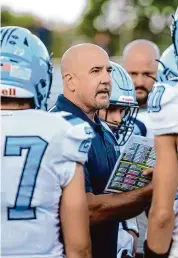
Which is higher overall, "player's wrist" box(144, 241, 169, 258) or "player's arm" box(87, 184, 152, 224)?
"player's arm" box(87, 184, 152, 224)

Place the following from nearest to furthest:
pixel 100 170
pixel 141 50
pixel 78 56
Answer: pixel 100 170 < pixel 78 56 < pixel 141 50

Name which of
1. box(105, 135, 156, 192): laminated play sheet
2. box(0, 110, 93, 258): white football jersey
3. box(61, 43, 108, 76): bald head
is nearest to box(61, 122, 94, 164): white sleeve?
box(0, 110, 93, 258): white football jersey

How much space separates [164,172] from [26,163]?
1.50 feet

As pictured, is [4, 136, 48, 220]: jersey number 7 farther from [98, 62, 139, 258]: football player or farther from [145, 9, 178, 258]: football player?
[98, 62, 139, 258]: football player

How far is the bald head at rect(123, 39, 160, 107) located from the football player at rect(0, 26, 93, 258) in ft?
7.65

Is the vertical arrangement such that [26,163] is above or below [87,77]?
below

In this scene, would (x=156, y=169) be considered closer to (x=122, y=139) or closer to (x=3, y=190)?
(x=3, y=190)

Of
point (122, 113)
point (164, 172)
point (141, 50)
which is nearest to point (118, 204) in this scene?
point (164, 172)

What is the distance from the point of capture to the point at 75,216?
2.35 metres

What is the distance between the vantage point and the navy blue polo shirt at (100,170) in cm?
286

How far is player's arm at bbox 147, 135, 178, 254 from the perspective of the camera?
2330 mm

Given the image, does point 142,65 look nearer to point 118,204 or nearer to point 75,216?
point 118,204

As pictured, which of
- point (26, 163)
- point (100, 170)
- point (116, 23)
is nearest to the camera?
point (26, 163)

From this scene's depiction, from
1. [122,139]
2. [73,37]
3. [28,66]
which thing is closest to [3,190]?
[28,66]
